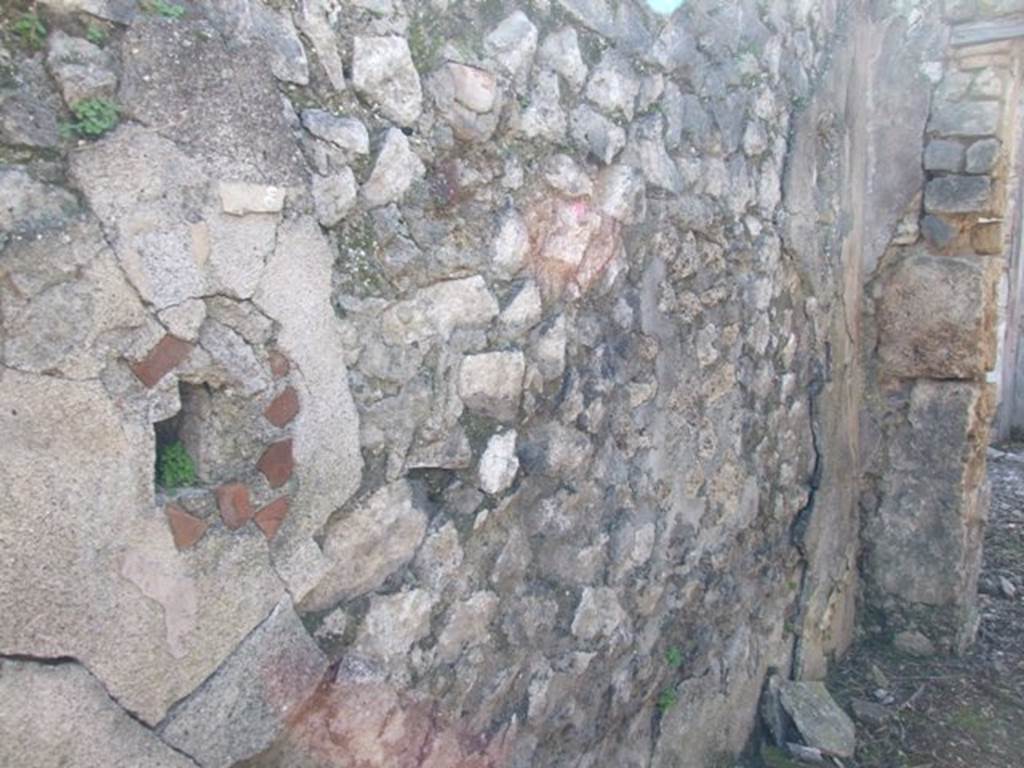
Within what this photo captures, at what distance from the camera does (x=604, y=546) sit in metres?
2.35

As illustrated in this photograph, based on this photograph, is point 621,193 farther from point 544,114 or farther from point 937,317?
point 937,317

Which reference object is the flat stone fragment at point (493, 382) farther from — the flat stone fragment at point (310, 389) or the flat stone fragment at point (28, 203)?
the flat stone fragment at point (28, 203)

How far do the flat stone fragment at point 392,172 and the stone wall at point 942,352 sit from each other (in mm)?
2573

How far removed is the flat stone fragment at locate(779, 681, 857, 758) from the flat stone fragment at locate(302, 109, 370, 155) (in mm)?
2493

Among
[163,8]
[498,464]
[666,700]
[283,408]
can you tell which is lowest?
[666,700]

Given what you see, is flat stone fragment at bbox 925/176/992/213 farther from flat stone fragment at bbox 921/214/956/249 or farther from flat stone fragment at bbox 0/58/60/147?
flat stone fragment at bbox 0/58/60/147

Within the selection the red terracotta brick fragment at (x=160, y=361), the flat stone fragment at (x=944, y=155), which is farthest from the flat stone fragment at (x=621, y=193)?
the flat stone fragment at (x=944, y=155)

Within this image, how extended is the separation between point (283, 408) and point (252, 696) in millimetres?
429

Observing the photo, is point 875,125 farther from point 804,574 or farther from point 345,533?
point 345,533

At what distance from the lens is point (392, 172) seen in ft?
5.35

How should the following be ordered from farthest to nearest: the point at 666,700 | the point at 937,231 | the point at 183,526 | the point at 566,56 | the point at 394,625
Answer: the point at 937,231
the point at 666,700
the point at 566,56
the point at 394,625
the point at 183,526

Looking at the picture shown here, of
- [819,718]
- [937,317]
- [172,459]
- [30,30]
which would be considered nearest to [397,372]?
[172,459]

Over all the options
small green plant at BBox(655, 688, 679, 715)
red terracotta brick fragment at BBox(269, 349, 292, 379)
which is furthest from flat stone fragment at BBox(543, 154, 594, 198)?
small green plant at BBox(655, 688, 679, 715)

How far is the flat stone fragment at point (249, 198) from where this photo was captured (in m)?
1.37
